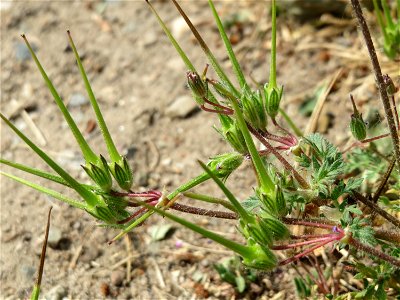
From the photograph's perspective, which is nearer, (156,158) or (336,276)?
(336,276)

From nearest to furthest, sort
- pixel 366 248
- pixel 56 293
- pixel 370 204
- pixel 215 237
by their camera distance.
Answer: pixel 215 237, pixel 366 248, pixel 370 204, pixel 56 293

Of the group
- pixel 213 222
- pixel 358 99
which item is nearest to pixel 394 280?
pixel 213 222

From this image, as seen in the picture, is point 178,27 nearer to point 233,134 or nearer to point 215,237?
point 233,134

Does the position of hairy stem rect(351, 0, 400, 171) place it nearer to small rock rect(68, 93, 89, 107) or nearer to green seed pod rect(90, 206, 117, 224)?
green seed pod rect(90, 206, 117, 224)

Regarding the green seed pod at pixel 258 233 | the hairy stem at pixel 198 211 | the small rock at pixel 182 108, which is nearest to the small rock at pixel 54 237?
the small rock at pixel 182 108

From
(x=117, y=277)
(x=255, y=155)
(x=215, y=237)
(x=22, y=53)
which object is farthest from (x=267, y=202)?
(x=22, y=53)

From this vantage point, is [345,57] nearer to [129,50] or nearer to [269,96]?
[129,50]

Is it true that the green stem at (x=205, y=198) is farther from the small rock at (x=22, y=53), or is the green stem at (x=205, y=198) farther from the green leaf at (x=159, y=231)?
the small rock at (x=22, y=53)
